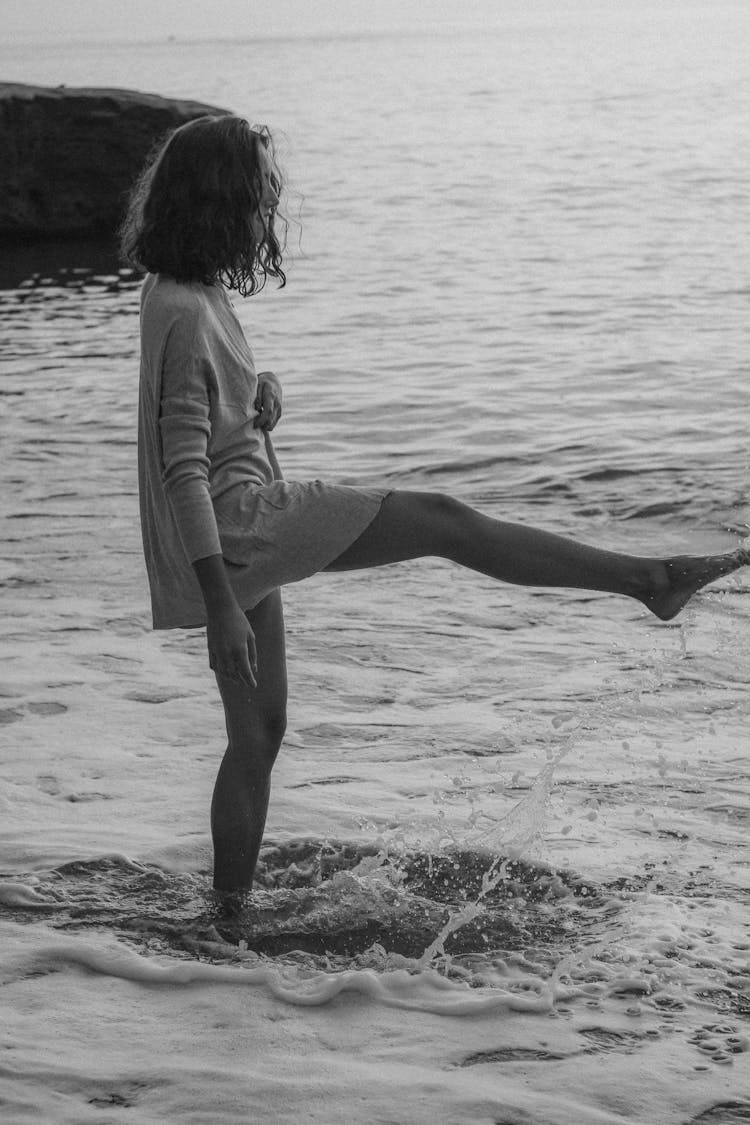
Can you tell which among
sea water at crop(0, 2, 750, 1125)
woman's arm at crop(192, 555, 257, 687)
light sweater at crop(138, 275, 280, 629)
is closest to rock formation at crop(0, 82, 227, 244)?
sea water at crop(0, 2, 750, 1125)

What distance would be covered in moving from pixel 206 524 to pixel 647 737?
230 cm

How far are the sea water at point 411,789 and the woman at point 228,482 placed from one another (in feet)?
0.79

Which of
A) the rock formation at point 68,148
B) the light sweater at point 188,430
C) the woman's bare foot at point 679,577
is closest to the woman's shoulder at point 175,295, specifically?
the light sweater at point 188,430

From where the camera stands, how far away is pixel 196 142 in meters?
3.23

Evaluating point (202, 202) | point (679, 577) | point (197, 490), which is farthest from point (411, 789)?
point (202, 202)

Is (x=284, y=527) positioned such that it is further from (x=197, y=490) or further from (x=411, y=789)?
(x=411, y=789)

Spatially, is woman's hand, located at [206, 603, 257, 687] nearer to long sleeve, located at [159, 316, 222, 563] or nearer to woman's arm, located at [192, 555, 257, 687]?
woman's arm, located at [192, 555, 257, 687]

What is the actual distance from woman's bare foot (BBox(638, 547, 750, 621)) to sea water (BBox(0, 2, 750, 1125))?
654 mm

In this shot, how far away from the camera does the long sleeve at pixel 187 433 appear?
10.3 ft

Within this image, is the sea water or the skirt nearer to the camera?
the sea water

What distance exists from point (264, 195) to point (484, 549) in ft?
3.17

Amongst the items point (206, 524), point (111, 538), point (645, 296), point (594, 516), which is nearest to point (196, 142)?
point (206, 524)

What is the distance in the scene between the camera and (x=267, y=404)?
3.39m

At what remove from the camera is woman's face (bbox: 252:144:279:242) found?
328 centimetres
